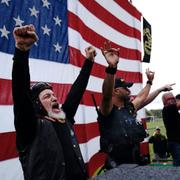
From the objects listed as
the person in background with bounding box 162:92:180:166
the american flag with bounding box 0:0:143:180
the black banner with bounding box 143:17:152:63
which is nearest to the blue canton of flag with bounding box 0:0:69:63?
the american flag with bounding box 0:0:143:180

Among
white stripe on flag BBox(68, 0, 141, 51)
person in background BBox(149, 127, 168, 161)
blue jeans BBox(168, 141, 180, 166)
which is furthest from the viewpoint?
person in background BBox(149, 127, 168, 161)

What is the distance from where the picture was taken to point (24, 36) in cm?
163

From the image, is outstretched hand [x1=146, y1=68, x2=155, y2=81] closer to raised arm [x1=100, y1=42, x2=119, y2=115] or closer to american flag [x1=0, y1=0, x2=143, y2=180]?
american flag [x1=0, y1=0, x2=143, y2=180]

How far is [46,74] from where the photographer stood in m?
3.45

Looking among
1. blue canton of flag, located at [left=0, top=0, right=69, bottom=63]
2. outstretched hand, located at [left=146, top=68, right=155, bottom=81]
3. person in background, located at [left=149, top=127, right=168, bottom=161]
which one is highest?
blue canton of flag, located at [left=0, top=0, right=69, bottom=63]

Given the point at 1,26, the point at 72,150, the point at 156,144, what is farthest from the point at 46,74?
the point at 156,144

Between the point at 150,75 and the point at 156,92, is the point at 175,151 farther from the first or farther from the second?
the point at 150,75

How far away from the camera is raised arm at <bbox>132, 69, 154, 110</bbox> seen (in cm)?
357

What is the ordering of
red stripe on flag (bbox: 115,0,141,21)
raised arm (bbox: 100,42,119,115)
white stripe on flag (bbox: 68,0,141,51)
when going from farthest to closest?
red stripe on flag (bbox: 115,0,141,21) → white stripe on flag (bbox: 68,0,141,51) → raised arm (bbox: 100,42,119,115)

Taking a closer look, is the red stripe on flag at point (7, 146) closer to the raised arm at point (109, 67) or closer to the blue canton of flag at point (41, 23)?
the blue canton of flag at point (41, 23)

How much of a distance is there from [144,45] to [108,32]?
199 centimetres

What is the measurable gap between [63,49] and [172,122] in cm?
205

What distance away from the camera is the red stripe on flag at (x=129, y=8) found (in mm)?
6162

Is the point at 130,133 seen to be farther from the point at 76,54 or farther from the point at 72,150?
the point at 76,54
